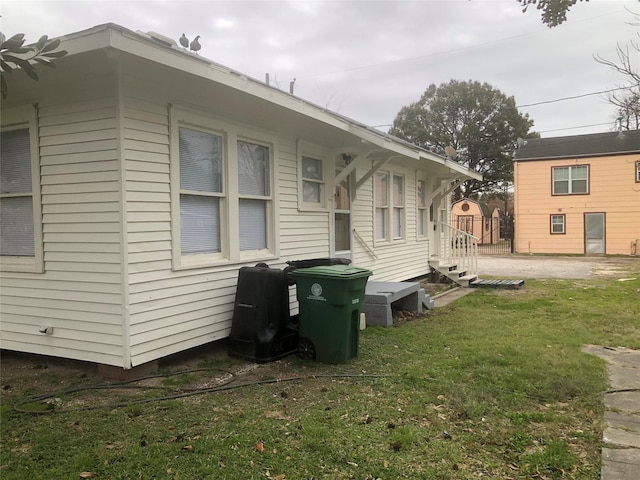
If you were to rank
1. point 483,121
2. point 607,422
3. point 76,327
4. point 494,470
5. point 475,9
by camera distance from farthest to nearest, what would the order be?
point 483,121, point 76,327, point 475,9, point 607,422, point 494,470

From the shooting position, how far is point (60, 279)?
14.9 feet

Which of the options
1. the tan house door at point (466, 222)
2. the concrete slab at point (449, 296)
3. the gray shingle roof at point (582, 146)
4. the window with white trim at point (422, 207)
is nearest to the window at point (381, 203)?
the concrete slab at point (449, 296)

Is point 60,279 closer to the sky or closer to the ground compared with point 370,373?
closer to the sky

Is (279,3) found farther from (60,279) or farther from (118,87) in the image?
(60,279)

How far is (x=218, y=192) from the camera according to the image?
5.23m

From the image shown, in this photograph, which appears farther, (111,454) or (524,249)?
(524,249)

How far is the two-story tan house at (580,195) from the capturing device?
21031 millimetres

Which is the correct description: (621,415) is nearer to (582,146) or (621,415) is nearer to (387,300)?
(387,300)

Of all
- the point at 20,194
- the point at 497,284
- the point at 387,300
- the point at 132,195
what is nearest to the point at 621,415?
the point at 387,300

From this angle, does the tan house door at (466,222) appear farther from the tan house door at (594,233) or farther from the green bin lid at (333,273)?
the green bin lid at (333,273)

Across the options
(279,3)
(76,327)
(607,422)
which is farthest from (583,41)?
(76,327)

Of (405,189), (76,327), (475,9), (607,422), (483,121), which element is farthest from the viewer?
(483,121)

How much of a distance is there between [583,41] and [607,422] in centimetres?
623

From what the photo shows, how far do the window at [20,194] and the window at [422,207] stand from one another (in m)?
8.57
